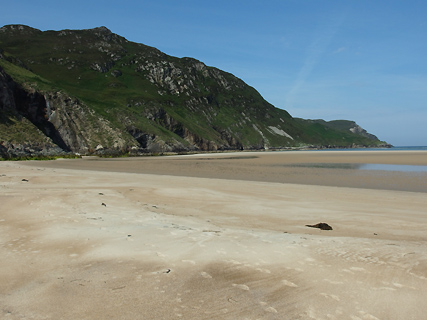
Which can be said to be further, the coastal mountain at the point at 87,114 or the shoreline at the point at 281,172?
the coastal mountain at the point at 87,114

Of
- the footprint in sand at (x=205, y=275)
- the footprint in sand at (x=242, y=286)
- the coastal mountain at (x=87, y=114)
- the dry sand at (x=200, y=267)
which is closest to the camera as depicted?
the dry sand at (x=200, y=267)

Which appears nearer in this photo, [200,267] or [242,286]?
[242,286]

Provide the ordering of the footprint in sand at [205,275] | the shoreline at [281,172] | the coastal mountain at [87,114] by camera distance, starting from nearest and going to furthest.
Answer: the footprint in sand at [205,275]
the shoreline at [281,172]
the coastal mountain at [87,114]

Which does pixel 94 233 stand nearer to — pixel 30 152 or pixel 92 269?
pixel 92 269

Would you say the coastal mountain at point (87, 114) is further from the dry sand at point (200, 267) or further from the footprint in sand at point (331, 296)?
the footprint in sand at point (331, 296)

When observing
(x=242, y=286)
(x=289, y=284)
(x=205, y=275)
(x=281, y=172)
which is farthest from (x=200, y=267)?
(x=281, y=172)

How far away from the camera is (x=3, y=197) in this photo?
40.0 feet

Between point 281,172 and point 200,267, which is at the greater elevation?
point 200,267

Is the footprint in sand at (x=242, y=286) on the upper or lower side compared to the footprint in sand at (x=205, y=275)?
upper

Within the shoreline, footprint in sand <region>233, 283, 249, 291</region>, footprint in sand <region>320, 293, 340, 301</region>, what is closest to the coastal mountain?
the shoreline

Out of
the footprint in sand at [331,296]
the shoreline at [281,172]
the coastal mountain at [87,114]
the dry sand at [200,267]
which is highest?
the coastal mountain at [87,114]

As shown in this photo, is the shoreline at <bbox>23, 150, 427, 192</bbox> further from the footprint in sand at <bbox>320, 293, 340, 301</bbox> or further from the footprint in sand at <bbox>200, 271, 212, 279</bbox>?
the footprint in sand at <bbox>200, 271, 212, 279</bbox>

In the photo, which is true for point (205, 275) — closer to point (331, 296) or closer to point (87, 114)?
point (331, 296)

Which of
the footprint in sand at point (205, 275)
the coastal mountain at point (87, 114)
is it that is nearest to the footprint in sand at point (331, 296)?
the footprint in sand at point (205, 275)
